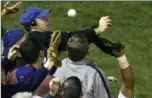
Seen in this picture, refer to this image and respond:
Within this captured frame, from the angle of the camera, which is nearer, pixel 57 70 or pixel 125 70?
pixel 57 70

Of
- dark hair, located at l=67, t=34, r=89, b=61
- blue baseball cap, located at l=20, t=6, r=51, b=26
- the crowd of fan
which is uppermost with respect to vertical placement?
dark hair, located at l=67, t=34, r=89, b=61

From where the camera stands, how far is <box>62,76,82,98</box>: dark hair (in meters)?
7.45

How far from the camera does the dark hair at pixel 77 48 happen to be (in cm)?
796

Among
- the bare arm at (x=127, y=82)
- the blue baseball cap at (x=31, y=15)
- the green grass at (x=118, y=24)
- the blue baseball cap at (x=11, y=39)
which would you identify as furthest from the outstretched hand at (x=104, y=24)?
the green grass at (x=118, y=24)

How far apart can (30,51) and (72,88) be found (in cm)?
91

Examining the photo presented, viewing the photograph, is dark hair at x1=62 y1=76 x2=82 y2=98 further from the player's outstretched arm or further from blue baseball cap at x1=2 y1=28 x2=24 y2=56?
blue baseball cap at x1=2 y1=28 x2=24 y2=56

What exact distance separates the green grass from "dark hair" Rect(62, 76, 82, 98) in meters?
5.88

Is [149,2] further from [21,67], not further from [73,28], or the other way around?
[21,67]

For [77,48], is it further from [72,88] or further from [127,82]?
[127,82]

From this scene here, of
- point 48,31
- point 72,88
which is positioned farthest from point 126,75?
point 48,31

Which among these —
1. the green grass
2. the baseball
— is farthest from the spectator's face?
the baseball

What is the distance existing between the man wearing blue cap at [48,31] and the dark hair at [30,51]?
2.04 feet

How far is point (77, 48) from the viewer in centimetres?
796

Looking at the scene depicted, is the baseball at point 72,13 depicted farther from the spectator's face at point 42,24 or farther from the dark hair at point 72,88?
the dark hair at point 72,88
